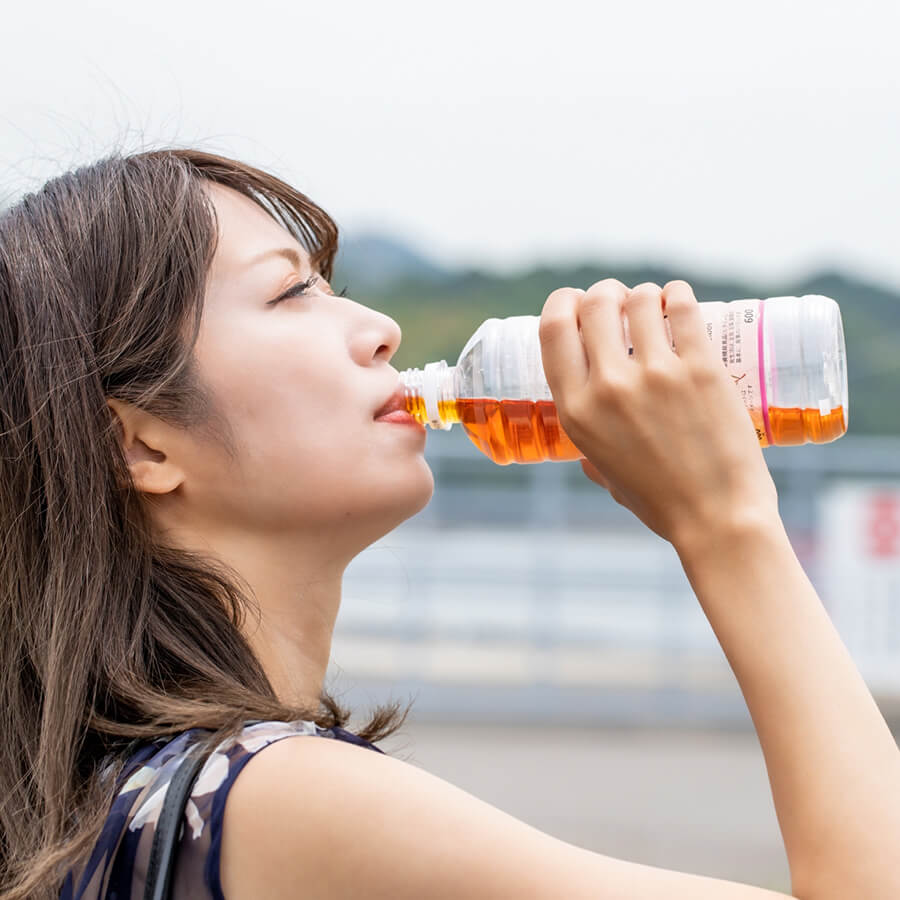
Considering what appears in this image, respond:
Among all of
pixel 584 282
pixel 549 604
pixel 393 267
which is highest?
pixel 393 267

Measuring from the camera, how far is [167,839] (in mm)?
962

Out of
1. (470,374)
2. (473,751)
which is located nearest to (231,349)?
(470,374)

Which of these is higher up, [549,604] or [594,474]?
[594,474]

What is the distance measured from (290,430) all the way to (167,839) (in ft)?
1.55

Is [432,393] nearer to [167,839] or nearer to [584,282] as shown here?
[167,839]

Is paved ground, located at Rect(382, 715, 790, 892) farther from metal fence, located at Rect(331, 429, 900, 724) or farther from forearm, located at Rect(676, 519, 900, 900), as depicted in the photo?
forearm, located at Rect(676, 519, 900, 900)

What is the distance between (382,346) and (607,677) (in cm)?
554

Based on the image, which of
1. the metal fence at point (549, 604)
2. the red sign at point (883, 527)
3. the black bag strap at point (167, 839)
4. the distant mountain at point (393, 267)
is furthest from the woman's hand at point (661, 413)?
the distant mountain at point (393, 267)

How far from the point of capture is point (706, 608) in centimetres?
112

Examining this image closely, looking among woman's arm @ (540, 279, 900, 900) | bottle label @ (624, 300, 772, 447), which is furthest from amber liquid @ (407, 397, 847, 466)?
woman's arm @ (540, 279, 900, 900)

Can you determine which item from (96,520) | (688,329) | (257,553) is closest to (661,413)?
(688,329)

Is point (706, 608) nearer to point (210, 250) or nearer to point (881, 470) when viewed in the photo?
point (210, 250)

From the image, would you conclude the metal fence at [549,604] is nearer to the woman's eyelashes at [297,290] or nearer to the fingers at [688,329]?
the woman's eyelashes at [297,290]

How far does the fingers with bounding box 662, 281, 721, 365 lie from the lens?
3.71 feet
